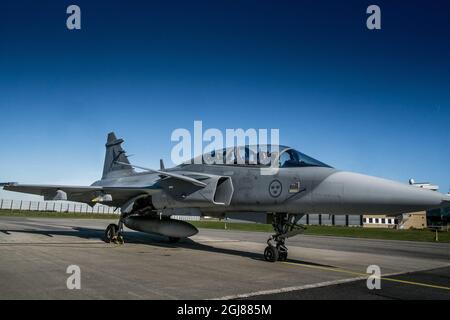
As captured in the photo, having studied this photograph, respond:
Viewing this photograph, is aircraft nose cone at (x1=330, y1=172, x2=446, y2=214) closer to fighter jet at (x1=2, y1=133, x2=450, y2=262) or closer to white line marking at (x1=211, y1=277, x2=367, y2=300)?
fighter jet at (x1=2, y1=133, x2=450, y2=262)

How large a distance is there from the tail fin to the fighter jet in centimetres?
339

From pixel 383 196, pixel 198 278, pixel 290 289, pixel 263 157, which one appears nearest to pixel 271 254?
pixel 263 157

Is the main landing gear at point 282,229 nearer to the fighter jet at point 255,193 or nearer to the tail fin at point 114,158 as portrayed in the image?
the fighter jet at point 255,193

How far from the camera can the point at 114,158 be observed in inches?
742

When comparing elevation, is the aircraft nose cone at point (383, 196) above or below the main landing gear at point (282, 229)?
above

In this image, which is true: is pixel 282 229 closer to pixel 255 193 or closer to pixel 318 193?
pixel 255 193

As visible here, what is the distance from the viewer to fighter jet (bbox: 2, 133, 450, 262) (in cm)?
774

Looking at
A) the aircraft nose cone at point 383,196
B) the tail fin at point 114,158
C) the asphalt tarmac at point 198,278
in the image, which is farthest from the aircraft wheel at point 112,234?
the aircraft nose cone at point 383,196

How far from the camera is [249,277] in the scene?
284 inches

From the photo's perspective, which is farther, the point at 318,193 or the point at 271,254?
the point at 271,254

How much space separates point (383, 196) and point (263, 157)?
10.9 feet

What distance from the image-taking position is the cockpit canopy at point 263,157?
9.30 meters
